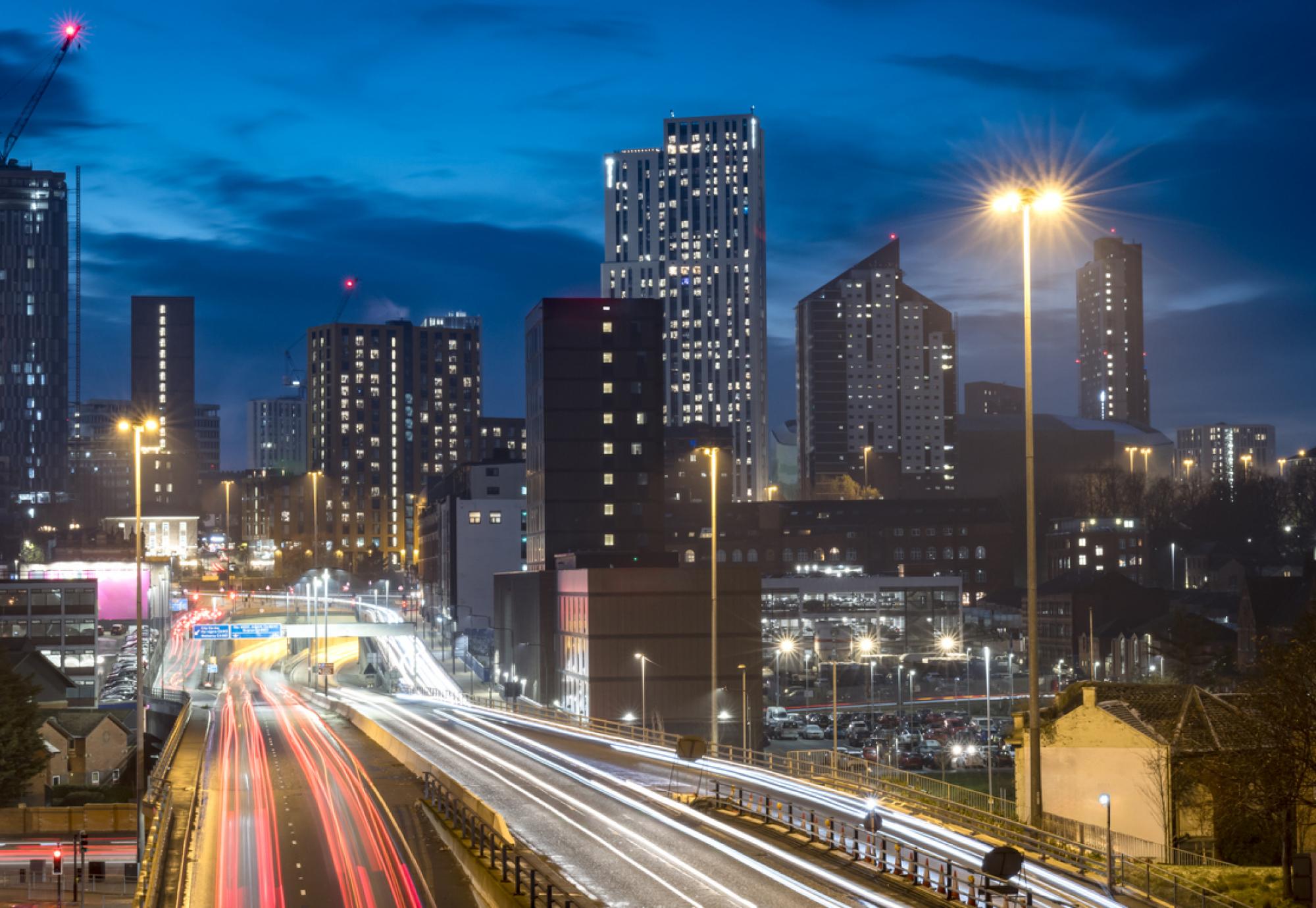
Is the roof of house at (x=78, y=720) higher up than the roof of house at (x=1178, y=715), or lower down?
lower down

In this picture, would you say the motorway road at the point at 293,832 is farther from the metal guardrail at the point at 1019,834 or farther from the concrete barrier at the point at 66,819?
the metal guardrail at the point at 1019,834

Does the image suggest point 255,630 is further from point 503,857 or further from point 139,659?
point 503,857

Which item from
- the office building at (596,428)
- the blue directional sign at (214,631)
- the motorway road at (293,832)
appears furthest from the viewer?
the office building at (596,428)

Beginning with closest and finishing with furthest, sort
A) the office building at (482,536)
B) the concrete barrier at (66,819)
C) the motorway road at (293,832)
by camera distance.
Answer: the motorway road at (293,832) < the concrete barrier at (66,819) < the office building at (482,536)

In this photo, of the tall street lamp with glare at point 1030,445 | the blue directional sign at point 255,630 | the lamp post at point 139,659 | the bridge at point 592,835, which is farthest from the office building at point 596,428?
the tall street lamp with glare at point 1030,445

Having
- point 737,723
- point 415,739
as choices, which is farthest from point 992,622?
point 415,739

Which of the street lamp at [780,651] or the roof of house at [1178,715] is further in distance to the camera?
the street lamp at [780,651]

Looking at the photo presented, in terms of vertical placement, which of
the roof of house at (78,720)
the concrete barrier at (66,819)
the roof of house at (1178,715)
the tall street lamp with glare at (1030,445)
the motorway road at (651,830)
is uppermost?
the tall street lamp with glare at (1030,445)

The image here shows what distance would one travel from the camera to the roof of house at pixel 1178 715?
42.2 m

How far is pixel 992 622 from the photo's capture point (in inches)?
6850

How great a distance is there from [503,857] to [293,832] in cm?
1294

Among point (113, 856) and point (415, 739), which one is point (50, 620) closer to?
point (415, 739)

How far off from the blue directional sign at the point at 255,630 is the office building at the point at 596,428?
2300 cm

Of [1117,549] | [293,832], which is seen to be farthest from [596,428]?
Answer: [1117,549]
